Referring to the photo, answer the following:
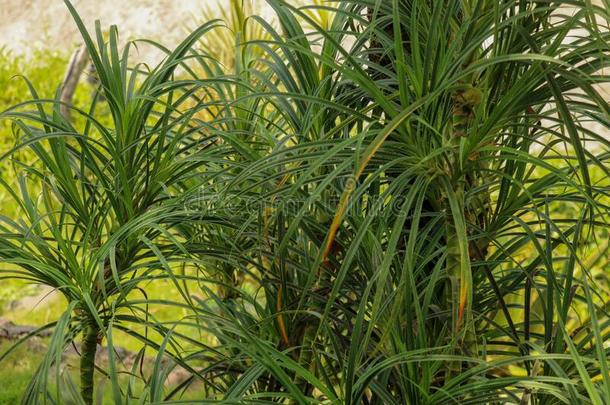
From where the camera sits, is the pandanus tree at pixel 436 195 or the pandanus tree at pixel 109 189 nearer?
the pandanus tree at pixel 436 195

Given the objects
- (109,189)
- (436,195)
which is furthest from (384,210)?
(109,189)

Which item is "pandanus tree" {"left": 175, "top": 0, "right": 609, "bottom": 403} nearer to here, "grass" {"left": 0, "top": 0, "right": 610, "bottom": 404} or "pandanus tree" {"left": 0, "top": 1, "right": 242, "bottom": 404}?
"grass" {"left": 0, "top": 0, "right": 610, "bottom": 404}

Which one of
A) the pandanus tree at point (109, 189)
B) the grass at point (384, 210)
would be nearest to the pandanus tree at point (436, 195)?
the grass at point (384, 210)

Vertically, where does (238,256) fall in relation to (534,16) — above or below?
below

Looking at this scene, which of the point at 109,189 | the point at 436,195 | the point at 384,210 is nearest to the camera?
the point at 384,210

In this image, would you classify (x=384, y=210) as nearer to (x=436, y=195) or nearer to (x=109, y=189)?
(x=436, y=195)

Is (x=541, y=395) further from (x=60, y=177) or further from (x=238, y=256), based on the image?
(x=60, y=177)

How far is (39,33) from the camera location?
32.3ft

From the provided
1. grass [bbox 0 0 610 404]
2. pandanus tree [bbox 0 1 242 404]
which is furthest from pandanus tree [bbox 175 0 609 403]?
pandanus tree [bbox 0 1 242 404]

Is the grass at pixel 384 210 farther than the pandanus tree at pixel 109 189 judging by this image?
No

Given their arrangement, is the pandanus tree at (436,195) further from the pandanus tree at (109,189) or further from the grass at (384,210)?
the pandanus tree at (109,189)

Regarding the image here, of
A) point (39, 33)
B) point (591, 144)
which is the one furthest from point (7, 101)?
point (591, 144)

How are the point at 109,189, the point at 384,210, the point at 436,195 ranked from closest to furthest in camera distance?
1. the point at 384,210
2. the point at 436,195
3. the point at 109,189

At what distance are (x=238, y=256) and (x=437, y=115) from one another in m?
0.46
